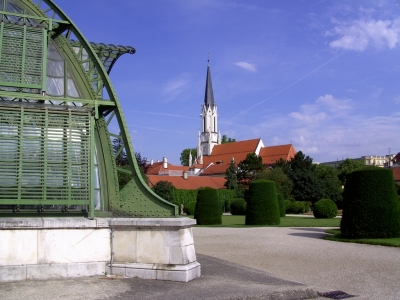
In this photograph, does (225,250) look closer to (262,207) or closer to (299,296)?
(299,296)

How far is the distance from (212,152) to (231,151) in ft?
24.3

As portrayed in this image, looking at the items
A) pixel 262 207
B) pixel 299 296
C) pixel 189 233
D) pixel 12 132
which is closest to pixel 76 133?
pixel 12 132

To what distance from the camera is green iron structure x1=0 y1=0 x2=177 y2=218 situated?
794 centimetres

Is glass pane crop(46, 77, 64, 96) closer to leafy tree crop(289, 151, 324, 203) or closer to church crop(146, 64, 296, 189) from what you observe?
leafy tree crop(289, 151, 324, 203)

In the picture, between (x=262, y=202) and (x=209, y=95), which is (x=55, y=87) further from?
(x=209, y=95)

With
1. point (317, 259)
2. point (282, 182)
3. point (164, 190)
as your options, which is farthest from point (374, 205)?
point (282, 182)

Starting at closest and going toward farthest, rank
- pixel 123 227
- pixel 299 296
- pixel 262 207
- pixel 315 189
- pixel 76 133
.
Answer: pixel 299 296, pixel 123 227, pixel 76 133, pixel 262 207, pixel 315 189

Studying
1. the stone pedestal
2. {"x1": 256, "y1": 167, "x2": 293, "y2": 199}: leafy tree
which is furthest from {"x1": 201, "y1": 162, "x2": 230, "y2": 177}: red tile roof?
the stone pedestal

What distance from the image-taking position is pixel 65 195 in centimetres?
808

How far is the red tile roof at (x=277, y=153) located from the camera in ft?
318

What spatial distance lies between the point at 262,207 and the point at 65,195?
16178mm

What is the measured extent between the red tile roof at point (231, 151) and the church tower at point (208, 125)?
3.39 m

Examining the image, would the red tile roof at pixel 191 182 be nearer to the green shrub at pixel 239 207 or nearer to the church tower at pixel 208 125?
the green shrub at pixel 239 207

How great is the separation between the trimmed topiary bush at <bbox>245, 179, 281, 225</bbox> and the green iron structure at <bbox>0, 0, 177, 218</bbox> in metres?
14.3
